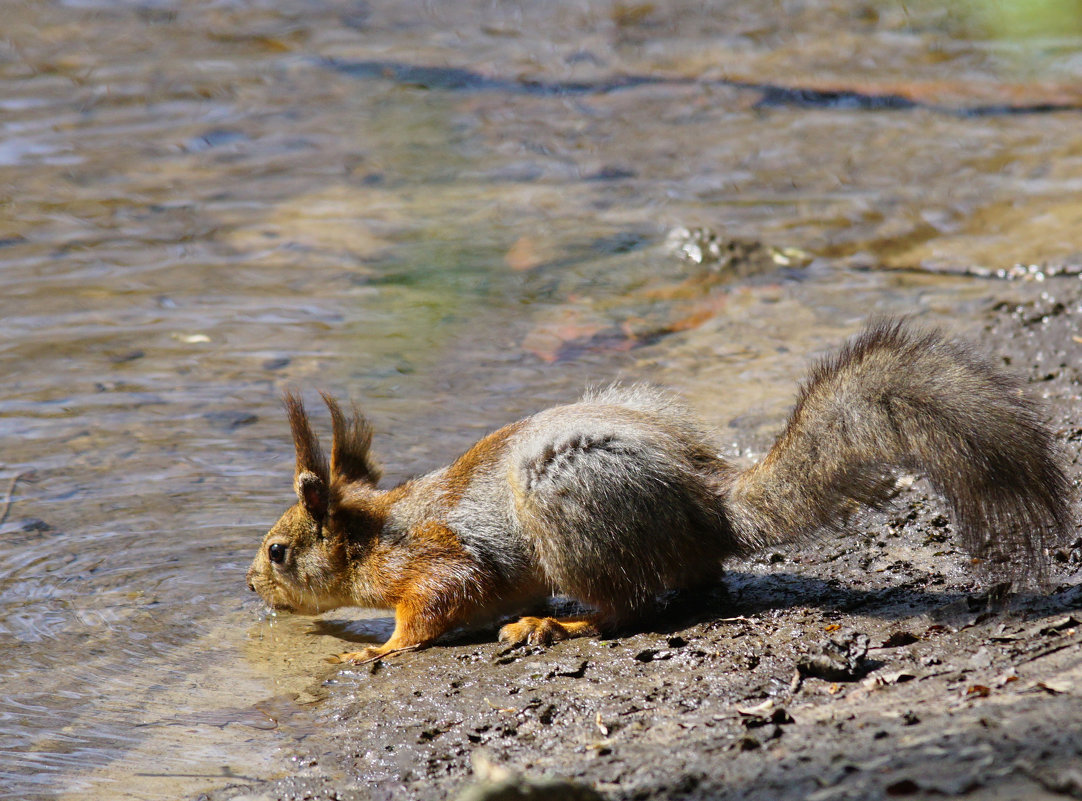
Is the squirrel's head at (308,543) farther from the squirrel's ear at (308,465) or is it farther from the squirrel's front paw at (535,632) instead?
the squirrel's front paw at (535,632)

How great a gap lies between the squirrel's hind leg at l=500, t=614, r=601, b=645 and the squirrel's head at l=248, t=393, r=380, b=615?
1.04 meters

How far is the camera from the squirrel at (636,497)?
3980mm

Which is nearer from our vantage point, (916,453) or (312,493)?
(916,453)

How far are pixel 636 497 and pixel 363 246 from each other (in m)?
5.95

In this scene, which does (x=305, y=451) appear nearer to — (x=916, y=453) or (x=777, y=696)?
(x=777, y=696)

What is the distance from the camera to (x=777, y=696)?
153 inches

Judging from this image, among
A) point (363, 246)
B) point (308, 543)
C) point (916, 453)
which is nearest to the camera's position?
point (916, 453)

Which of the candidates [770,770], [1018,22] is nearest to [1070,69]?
[1018,22]

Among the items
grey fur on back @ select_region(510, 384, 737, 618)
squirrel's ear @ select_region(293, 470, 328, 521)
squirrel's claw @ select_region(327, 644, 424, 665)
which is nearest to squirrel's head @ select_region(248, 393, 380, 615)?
squirrel's ear @ select_region(293, 470, 328, 521)

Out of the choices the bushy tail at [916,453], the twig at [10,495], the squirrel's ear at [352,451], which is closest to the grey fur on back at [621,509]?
the bushy tail at [916,453]

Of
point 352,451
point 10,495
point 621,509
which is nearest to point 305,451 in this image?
Answer: point 352,451

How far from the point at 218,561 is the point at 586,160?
731 centimetres

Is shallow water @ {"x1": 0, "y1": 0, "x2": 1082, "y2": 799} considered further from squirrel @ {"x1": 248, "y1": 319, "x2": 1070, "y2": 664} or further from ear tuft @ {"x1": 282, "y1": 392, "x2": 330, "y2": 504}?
ear tuft @ {"x1": 282, "y1": 392, "x2": 330, "y2": 504}

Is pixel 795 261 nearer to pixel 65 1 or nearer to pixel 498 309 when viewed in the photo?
pixel 498 309
